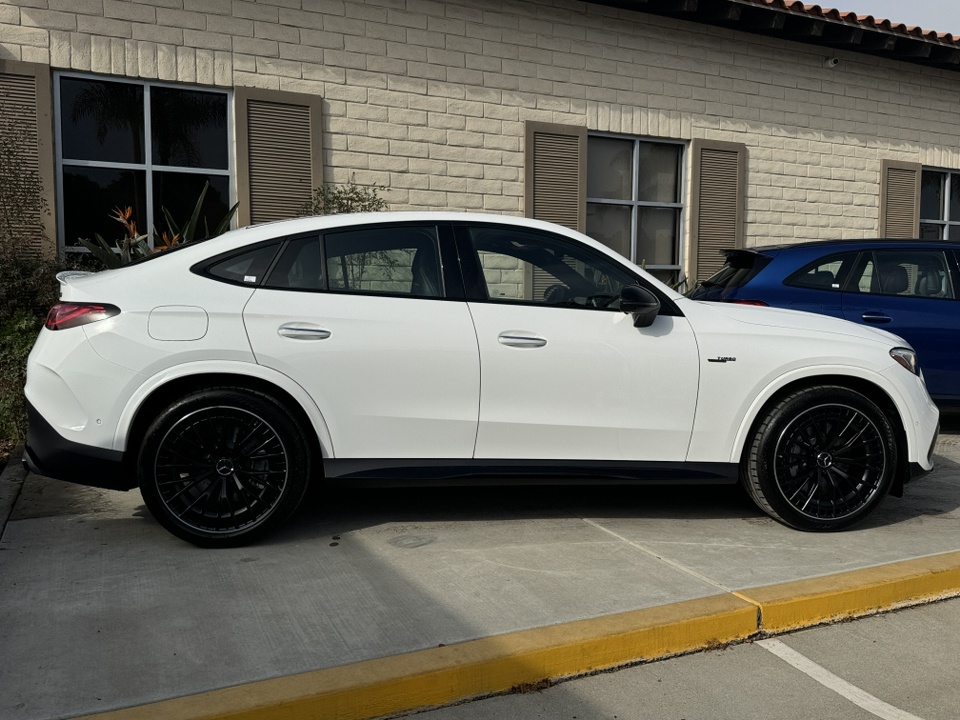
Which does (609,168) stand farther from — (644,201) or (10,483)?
(10,483)

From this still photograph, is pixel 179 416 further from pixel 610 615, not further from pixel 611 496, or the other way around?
pixel 611 496

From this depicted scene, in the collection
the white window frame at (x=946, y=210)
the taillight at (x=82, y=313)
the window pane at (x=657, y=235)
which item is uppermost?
the white window frame at (x=946, y=210)

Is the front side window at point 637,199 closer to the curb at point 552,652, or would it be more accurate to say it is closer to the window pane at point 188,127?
the window pane at point 188,127

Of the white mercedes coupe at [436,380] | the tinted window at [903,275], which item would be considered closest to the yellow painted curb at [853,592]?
the white mercedes coupe at [436,380]

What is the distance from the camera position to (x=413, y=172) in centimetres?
901

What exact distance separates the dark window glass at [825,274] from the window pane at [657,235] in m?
3.46

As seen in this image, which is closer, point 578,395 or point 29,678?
point 29,678

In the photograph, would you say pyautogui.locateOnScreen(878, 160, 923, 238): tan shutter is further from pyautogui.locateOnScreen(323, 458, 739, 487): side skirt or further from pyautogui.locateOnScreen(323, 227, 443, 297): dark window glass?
pyautogui.locateOnScreen(323, 227, 443, 297): dark window glass

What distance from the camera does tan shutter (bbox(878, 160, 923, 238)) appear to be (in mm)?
12180

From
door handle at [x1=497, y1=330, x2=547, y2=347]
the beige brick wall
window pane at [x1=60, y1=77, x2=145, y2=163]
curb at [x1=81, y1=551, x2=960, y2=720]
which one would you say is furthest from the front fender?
the beige brick wall

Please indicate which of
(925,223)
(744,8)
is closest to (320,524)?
(744,8)

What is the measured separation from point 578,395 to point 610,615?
4.36 feet

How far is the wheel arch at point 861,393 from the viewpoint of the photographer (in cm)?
472

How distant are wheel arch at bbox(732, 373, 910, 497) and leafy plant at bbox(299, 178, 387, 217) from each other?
4906 millimetres
